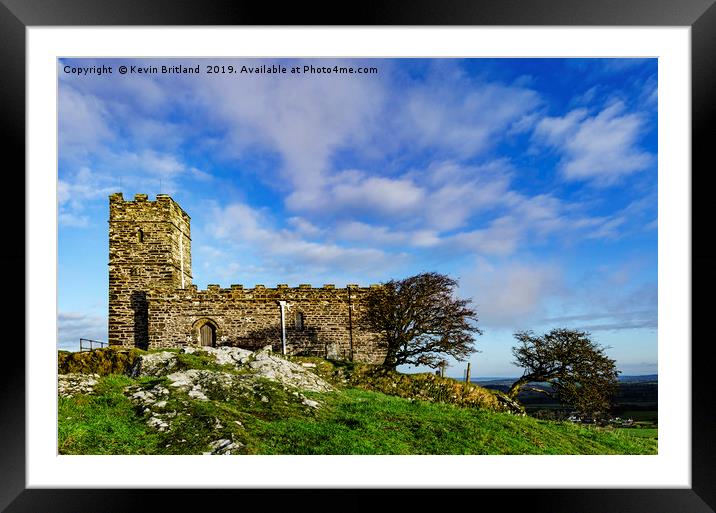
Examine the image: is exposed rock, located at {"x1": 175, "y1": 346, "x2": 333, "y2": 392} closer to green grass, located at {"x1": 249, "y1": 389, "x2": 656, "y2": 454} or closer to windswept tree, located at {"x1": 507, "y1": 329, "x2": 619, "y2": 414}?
green grass, located at {"x1": 249, "y1": 389, "x2": 656, "y2": 454}

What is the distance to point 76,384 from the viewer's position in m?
7.66

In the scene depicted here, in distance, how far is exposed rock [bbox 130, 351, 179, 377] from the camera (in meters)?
9.22

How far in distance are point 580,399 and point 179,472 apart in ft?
35.2

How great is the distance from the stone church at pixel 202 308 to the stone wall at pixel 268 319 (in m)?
0.03

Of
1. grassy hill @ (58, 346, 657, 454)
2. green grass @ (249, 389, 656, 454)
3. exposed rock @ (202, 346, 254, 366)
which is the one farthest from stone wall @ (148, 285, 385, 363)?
green grass @ (249, 389, 656, 454)

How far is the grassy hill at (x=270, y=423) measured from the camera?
18.8 ft

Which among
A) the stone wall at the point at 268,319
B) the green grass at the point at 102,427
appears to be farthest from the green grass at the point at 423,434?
the stone wall at the point at 268,319

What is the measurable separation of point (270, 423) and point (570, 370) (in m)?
9.23

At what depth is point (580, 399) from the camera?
11.2 meters

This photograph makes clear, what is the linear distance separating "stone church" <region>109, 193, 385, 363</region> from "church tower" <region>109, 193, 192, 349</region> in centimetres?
3

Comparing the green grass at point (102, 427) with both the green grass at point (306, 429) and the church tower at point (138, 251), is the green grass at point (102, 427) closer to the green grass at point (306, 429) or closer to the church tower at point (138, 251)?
the green grass at point (306, 429)

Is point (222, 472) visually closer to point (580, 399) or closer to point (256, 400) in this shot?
point (256, 400)

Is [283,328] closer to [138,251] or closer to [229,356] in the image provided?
[229,356]
